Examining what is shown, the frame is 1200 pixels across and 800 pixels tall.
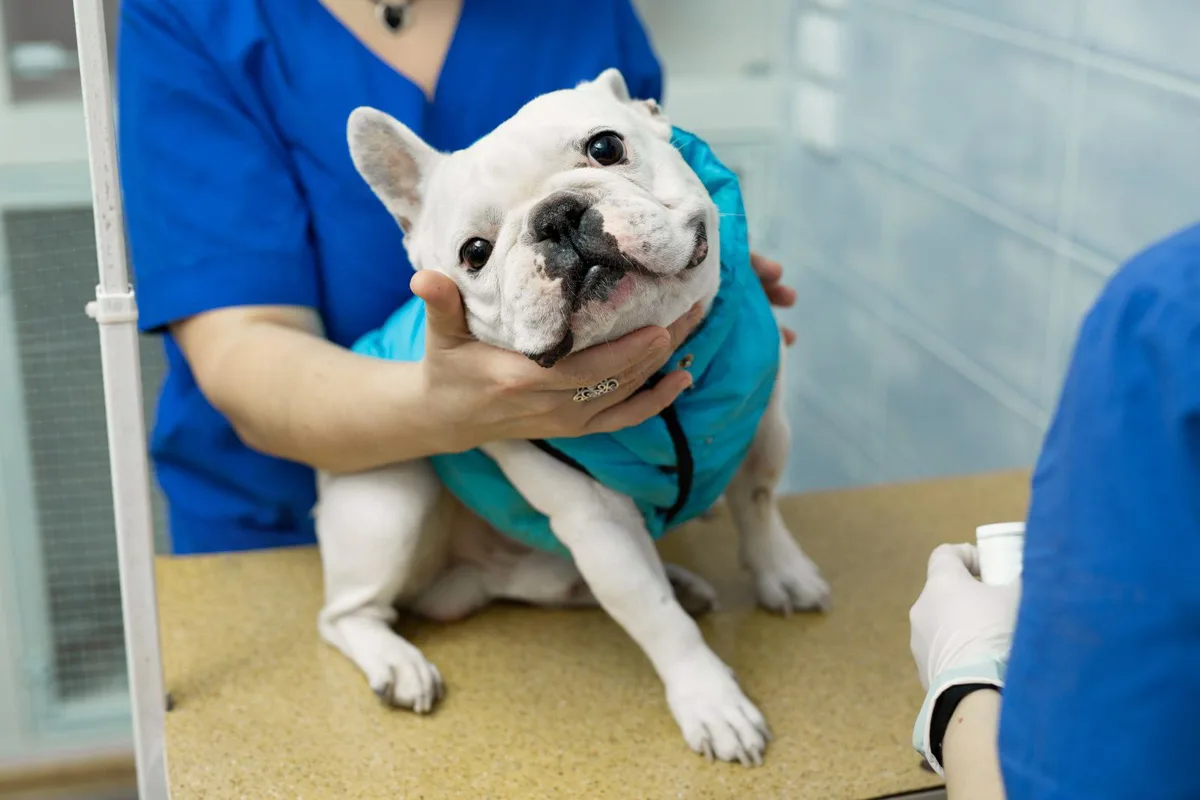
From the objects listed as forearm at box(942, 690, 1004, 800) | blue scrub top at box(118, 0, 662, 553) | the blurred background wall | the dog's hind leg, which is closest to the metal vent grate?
the blurred background wall

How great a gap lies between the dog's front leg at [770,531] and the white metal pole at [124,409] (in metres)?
0.44

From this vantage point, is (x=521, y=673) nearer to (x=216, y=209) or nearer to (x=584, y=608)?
(x=584, y=608)

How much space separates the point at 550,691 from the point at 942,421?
873mm

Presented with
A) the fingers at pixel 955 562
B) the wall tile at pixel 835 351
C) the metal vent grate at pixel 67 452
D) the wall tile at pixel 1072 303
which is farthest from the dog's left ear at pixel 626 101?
the wall tile at pixel 835 351

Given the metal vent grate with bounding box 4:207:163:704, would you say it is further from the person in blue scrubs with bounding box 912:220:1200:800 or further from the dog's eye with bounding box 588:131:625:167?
the person in blue scrubs with bounding box 912:220:1200:800

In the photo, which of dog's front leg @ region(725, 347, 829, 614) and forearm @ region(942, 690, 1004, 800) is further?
dog's front leg @ region(725, 347, 829, 614)

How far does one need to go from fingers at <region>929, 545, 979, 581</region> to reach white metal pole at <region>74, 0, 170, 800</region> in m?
0.47

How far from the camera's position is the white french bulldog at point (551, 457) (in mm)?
735

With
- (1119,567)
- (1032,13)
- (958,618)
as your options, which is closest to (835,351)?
(1032,13)

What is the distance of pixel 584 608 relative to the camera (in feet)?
3.29

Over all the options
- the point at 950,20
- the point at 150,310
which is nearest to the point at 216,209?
the point at 150,310

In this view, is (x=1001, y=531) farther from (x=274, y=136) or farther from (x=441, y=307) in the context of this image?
(x=274, y=136)

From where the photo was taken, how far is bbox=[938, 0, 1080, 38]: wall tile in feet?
4.15

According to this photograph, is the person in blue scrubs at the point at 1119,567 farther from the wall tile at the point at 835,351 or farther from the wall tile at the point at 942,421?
the wall tile at the point at 835,351
